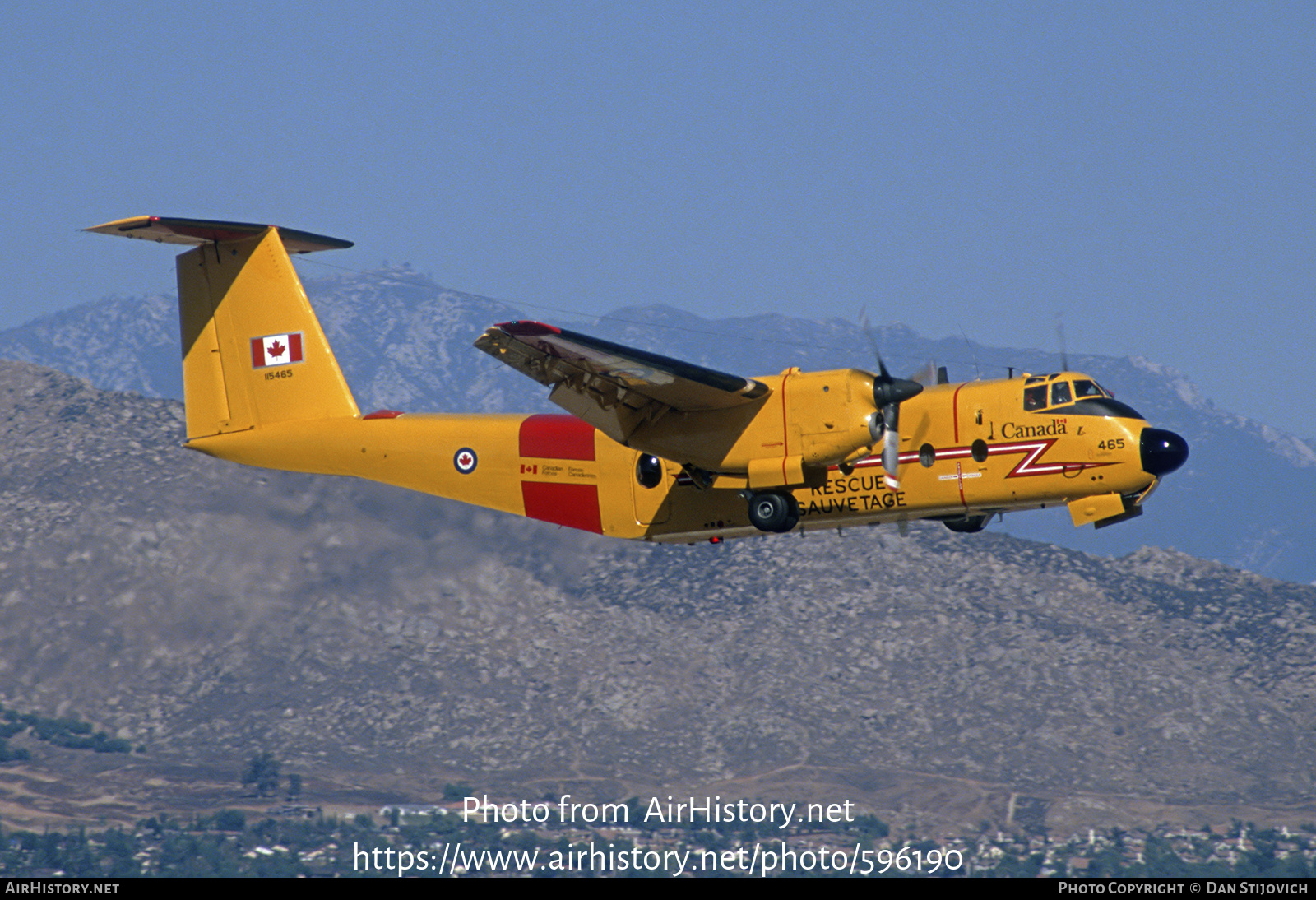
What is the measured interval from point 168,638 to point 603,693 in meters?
32.8

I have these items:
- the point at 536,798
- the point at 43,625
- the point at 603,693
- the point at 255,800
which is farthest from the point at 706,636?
the point at 43,625

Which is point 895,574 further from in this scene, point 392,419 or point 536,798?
point 392,419

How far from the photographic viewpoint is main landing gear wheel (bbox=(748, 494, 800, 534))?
3078 cm

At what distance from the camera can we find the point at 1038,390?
30906 mm

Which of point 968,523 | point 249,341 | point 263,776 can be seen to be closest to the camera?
point 968,523

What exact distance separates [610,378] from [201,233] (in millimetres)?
10648

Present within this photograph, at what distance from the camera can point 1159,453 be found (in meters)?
30.0

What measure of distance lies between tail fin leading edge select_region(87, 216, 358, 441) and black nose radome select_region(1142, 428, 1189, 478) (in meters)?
15.8

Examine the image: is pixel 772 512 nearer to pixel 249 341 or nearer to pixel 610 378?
pixel 610 378

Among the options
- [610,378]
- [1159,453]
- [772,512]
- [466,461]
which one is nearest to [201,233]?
[466,461]

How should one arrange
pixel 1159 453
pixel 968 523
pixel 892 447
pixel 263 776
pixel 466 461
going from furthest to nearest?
pixel 263 776
pixel 466 461
pixel 968 523
pixel 892 447
pixel 1159 453

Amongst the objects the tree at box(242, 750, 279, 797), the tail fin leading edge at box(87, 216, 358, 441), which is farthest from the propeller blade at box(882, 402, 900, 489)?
the tree at box(242, 750, 279, 797)

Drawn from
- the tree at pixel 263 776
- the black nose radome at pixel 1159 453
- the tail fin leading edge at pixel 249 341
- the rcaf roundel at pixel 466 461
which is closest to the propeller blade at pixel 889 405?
the black nose radome at pixel 1159 453

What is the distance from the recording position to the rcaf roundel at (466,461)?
34.9 meters
